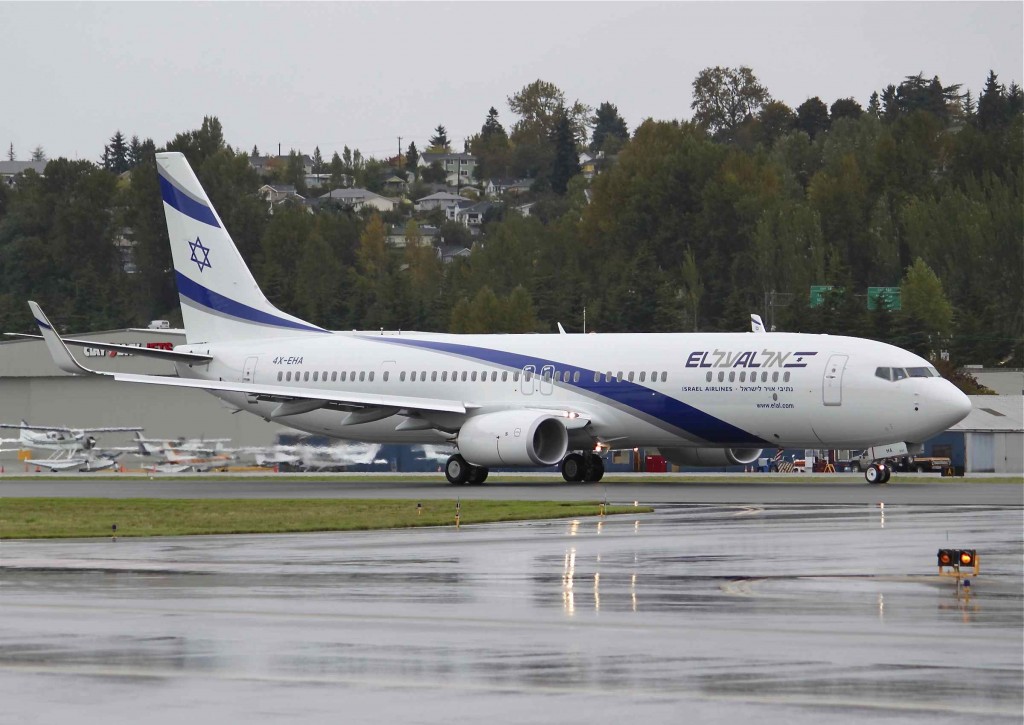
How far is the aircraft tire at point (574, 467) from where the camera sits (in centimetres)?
4731

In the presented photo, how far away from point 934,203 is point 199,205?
68640 millimetres

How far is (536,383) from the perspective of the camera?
4669 cm

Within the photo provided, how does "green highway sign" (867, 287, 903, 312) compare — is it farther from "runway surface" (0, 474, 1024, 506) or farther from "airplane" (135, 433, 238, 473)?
"runway surface" (0, 474, 1024, 506)

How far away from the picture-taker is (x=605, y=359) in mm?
45594

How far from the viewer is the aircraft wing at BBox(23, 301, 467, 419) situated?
46.5 meters

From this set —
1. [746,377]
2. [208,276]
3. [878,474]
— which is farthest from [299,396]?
[878,474]

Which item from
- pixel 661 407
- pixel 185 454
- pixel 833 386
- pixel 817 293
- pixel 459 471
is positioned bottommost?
pixel 459 471

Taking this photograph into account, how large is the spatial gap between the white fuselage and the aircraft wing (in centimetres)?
63

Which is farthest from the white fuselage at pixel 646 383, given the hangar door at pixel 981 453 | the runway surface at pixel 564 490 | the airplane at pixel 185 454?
the hangar door at pixel 981 453

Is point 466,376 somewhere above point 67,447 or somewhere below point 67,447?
above

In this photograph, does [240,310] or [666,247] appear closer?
[240,310]

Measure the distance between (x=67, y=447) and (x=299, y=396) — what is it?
86.6 feet

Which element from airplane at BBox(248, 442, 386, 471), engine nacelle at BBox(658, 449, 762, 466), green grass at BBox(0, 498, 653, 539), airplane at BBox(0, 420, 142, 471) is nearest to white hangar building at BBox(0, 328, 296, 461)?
airplane at BBox(0, 420, 142, 471)

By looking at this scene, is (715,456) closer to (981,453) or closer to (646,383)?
(646,383)
